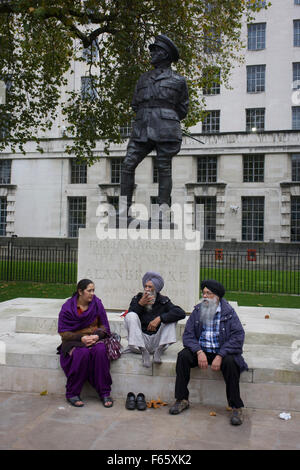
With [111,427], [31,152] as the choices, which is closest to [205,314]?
[111,427]

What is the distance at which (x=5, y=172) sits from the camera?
34906mm

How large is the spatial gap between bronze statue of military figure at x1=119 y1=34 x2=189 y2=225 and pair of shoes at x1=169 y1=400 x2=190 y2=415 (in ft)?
12.7

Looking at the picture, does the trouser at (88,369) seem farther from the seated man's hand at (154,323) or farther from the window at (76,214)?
the window at (76,214)

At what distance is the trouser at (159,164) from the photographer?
25.4 feet

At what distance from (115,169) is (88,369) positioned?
2913cm

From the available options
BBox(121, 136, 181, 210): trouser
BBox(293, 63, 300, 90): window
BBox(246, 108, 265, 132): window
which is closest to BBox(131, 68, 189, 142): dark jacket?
BBox(121, 136, 181, 210): trouser

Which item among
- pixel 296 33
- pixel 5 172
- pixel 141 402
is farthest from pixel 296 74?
pixel 141 402

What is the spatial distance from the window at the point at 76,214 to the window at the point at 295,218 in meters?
15.2

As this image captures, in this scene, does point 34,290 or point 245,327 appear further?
point 34,290

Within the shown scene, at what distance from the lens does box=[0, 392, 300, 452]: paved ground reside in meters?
3.66

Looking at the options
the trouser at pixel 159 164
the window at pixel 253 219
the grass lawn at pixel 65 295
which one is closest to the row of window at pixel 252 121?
the window at pixel 253 219

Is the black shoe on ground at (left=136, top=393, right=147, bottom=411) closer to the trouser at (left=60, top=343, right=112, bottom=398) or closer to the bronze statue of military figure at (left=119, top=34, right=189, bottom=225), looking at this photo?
the trouser at (left=60, top=343, right=112, bottom=398)

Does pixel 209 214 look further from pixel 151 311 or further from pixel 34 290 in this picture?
pixel 151 311
